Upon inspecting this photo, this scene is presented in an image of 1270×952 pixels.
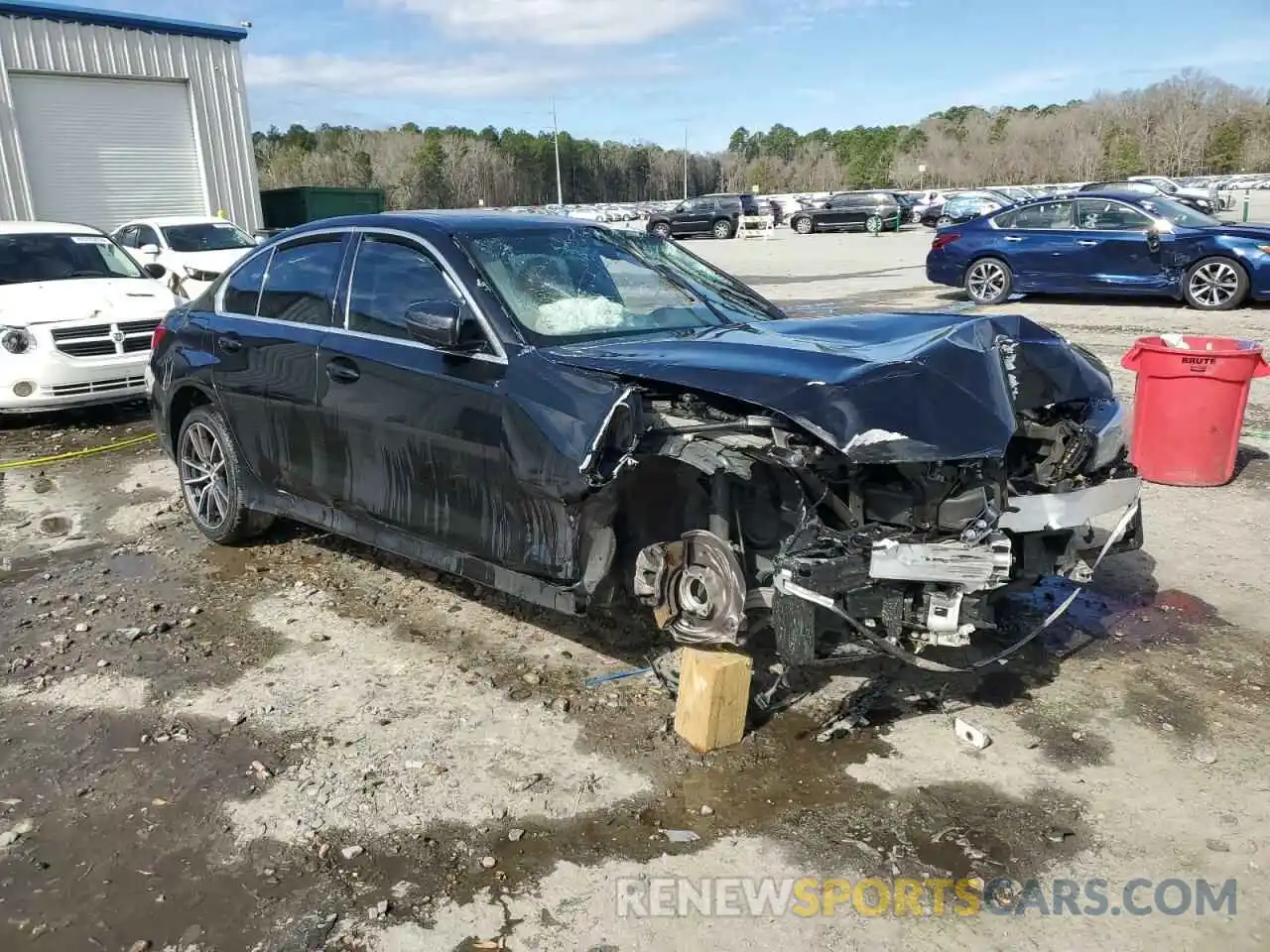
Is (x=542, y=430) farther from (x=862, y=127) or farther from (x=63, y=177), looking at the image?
(x=862, y=127)

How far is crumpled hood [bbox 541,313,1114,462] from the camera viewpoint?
3.21m

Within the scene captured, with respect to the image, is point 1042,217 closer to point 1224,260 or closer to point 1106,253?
point 1106,253

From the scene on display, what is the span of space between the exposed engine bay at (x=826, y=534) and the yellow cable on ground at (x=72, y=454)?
6114 millimetres

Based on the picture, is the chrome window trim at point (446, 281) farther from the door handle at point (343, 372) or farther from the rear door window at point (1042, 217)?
the rear door window at point (1042, 217)

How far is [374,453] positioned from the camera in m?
4.43

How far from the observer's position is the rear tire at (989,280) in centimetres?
1516

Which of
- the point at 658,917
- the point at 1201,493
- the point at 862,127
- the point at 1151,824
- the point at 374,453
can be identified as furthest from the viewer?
the point at 862,127

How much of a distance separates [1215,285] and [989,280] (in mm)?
3060

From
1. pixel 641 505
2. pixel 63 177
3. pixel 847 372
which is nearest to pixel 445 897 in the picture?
pixel 641 505

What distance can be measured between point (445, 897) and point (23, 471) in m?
6.52

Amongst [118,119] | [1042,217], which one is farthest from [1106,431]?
[118,119]

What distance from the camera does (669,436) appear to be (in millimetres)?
3475
